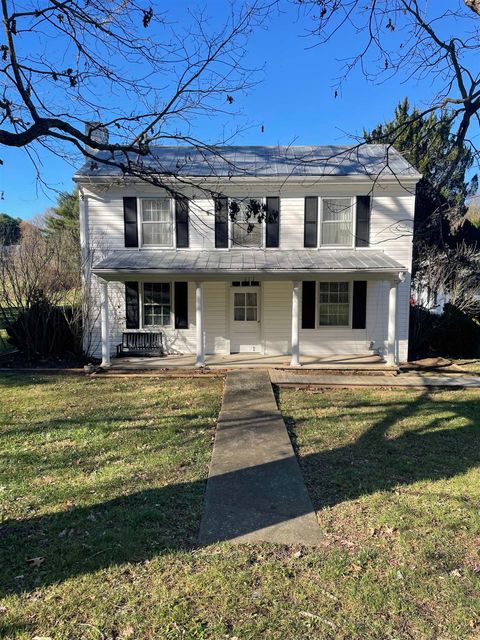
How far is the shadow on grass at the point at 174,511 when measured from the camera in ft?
9.75

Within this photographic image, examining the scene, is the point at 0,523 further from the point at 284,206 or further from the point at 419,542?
the point at 284,206

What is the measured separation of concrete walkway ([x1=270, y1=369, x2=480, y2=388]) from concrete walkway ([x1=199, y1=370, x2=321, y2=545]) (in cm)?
243

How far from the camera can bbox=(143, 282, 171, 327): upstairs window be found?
38.6 feet

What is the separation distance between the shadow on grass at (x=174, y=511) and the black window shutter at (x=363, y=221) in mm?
6800

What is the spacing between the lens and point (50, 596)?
8.52 ft

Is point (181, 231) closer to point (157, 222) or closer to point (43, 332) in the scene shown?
point (157, 222)

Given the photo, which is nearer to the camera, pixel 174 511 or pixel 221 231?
pixel 174 511

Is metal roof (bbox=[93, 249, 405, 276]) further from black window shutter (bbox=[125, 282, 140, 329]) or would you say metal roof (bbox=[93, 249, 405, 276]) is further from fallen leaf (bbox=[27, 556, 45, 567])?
fallen leaf (bbox=[27, 556, 45, 567])

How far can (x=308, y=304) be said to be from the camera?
11.7 m

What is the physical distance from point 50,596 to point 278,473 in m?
2.52

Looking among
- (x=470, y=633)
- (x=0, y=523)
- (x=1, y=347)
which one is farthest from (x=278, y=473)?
(x=1, y=347)

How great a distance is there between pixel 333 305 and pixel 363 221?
2593 mm

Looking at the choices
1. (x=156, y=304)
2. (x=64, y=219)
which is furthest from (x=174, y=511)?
(x=64, y=219)

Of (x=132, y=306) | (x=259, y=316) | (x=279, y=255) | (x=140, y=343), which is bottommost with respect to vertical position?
(x=140, y=343)
